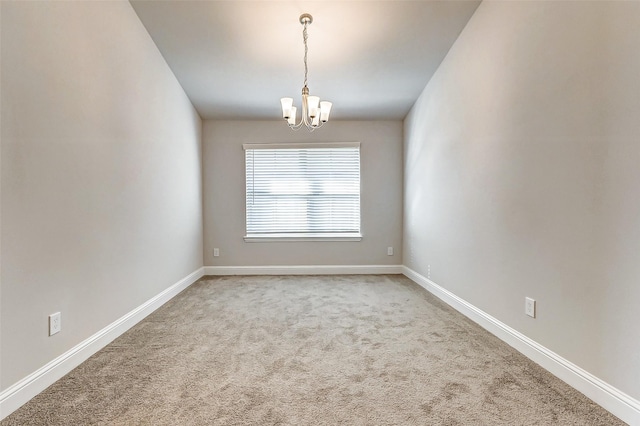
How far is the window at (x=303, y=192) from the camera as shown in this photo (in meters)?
4.77

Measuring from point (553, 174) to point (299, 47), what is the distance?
101 inches

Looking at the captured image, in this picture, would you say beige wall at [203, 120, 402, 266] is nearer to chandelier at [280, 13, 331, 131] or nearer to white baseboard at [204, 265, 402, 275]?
white baseboard at [204, 265, 402, 275]

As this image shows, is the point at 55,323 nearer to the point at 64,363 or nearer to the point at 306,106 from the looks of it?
the point at 64,363

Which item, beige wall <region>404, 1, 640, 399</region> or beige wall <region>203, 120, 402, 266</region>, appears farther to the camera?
beige wall <region>203, 120, 402, 266</region>

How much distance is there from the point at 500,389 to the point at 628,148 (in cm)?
134

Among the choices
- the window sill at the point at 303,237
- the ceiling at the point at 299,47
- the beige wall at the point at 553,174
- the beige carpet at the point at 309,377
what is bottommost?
the beige carpet at the point at 309,377

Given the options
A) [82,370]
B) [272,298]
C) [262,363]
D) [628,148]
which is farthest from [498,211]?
[82,370]

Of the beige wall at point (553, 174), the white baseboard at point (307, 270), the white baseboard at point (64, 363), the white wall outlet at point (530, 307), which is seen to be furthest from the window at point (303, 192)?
the white wall outlet at point (530, 307)

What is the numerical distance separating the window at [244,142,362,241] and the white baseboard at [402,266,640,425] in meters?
2.30

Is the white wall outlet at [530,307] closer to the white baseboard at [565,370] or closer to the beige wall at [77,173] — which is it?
the white baseboard at [565,370]

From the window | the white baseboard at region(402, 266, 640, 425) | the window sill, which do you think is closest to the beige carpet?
the white baseboard at region(402, 266, 640, 425)

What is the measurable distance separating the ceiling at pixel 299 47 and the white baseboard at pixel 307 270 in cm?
230

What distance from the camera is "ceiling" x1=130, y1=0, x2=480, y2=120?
2.82 meters

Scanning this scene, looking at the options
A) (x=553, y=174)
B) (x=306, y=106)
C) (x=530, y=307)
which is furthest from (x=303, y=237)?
(x=553, y=174)
